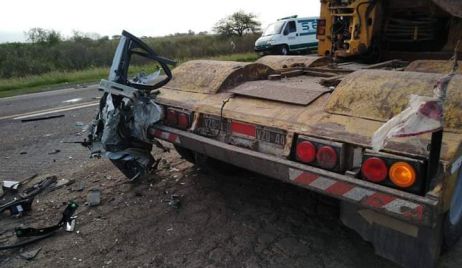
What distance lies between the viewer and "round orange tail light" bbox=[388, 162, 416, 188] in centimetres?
202

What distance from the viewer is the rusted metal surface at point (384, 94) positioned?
2.24 metres

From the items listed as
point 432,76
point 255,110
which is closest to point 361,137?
point 432,76

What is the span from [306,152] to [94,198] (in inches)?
90.8

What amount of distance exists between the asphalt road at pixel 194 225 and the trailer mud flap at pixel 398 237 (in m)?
0.38

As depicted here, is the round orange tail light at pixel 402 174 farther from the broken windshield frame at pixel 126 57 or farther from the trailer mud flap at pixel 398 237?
the broken windshield frame at pixel 126 57

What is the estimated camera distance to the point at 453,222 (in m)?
2.55

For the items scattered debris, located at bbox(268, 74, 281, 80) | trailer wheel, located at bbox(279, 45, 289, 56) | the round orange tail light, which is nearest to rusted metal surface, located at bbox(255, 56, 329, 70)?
scattered debris, located at bbox(268, 74, 281, 80)

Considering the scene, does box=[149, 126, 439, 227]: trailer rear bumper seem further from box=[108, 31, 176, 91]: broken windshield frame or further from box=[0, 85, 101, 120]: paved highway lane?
box=[0, 85, 101, 120]: paved highway lane

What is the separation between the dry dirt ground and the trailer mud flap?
37cm

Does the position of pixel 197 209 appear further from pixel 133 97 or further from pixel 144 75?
pixel 144 75

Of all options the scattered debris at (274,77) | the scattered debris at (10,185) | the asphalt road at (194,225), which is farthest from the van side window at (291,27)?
the scattered debris at (10,185)

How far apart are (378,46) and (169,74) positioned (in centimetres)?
257

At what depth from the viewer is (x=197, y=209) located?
11.7 ft

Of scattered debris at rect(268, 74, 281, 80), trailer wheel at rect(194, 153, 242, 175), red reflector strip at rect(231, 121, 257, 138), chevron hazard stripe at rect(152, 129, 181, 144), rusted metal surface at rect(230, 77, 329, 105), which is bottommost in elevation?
trailer wheel at rect(194, 153, 242, 175)
